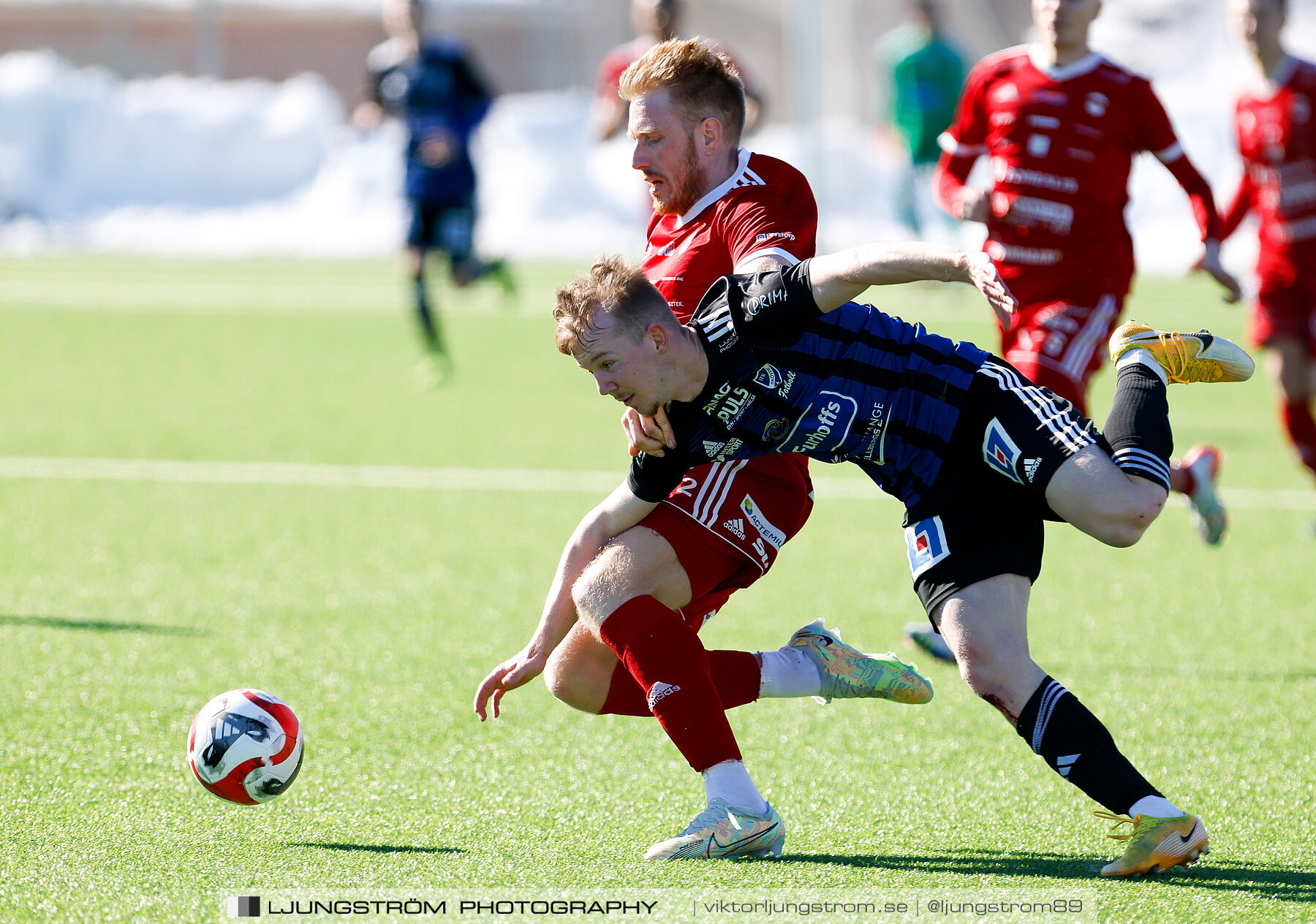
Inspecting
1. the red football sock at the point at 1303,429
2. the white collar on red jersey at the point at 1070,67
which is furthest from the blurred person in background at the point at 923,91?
the white collar on red jersey at the point at 1070,67

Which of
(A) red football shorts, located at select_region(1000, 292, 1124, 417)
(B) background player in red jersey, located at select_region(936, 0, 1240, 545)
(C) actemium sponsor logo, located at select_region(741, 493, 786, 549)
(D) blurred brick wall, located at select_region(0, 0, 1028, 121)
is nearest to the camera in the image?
(C) actemium sponsor logo, located at select_region(741, 493, 786, 549)

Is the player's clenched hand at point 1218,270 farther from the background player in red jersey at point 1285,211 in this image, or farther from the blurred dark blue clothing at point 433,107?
the blurred dark blue clothing at point 433,107

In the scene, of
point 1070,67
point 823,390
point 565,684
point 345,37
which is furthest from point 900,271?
point 345,37

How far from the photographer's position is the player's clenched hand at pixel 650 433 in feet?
11.6

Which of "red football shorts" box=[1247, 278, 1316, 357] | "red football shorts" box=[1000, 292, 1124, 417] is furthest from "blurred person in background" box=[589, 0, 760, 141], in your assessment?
"red football shorts" box=[1000, 292, 1124, 417]

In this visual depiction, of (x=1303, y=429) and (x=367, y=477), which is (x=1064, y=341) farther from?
(x=367, y=477)

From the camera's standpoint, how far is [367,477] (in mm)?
8547

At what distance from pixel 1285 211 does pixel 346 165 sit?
75.7ft

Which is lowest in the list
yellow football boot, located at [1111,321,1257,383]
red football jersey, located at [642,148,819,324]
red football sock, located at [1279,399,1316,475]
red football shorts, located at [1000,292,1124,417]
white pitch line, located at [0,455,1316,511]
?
white pitch line, located at [0,455,1316,511]

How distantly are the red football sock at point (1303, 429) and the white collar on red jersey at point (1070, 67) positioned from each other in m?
2.35

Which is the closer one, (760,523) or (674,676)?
(674,676)

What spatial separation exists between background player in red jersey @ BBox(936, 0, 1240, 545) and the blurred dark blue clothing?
636 centimetres

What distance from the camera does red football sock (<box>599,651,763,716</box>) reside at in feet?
13.1

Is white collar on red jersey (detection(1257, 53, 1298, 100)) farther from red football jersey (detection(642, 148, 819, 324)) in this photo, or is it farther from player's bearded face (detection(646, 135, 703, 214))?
player's bearded face (detection(646, 135, 703, 214))
